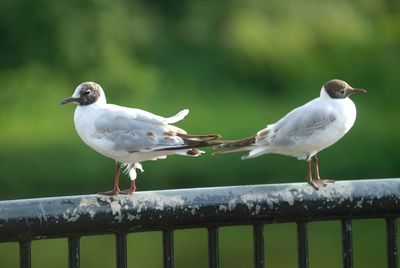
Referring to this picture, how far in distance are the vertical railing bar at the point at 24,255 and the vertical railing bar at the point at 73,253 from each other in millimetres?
84

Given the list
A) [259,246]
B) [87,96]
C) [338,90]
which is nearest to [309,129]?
[338,90]

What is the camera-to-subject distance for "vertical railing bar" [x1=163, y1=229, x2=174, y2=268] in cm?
243

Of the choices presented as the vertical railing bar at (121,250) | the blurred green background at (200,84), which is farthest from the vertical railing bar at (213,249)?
the blurred green background at (200,84)

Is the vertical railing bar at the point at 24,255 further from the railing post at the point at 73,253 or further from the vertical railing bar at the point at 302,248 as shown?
the vertical railing bar at the point at 302,248

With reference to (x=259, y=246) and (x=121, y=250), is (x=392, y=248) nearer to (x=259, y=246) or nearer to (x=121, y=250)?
(x=259, y=246)

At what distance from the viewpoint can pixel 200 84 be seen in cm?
1812

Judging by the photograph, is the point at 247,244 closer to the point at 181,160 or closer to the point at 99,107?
the point at 181,160

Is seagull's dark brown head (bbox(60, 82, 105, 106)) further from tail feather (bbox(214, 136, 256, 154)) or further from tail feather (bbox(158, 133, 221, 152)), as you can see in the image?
tail feather (bbox(214, 136, 256, 154))

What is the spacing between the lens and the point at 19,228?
7.60 ft

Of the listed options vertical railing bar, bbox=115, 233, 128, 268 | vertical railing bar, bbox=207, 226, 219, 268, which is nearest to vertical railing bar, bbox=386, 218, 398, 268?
vertical railing bar, bbox=207, 226, 219, 268

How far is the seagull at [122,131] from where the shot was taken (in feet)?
12.4

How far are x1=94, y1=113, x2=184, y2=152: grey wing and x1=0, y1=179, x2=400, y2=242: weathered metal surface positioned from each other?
1275 mm

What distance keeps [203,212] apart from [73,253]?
28 centimetres

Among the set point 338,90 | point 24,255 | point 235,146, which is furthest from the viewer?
point 338,90
